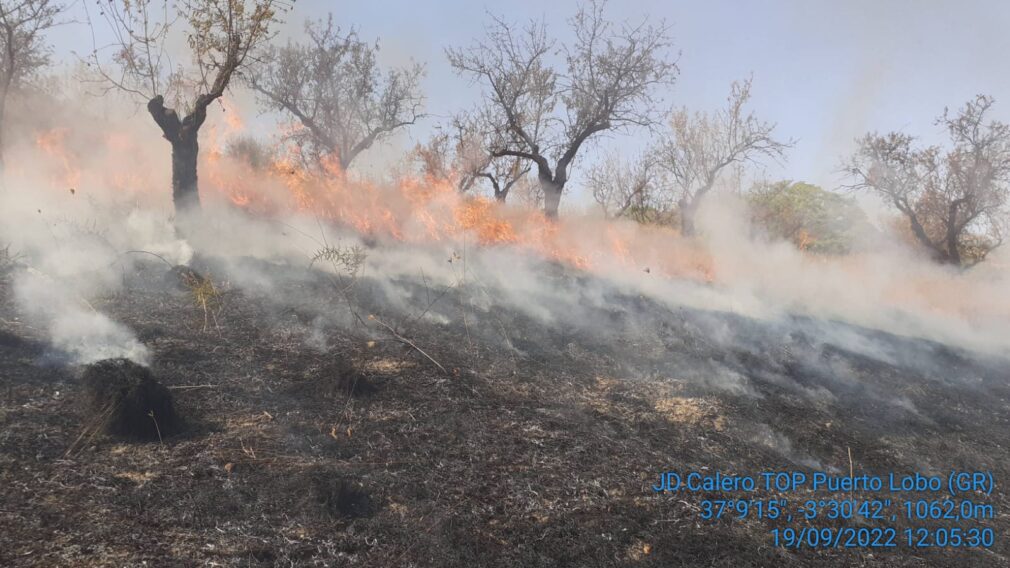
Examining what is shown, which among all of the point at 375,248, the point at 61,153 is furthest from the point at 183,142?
the point at 61,153

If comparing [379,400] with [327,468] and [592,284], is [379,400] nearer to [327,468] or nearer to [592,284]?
[327,468]

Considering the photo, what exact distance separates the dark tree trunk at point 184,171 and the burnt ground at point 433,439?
2.30 m

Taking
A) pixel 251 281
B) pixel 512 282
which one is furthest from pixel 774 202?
pixel 251 281

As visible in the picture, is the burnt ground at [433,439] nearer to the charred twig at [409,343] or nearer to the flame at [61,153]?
the charred twig at [409,343]

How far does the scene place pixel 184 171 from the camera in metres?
11.4

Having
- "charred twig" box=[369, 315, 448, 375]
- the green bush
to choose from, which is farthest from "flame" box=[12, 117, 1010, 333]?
the green bush

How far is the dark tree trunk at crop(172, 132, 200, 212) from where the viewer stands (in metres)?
11.4

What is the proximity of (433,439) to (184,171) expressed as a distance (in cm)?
946

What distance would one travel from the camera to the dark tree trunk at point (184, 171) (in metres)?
11.4

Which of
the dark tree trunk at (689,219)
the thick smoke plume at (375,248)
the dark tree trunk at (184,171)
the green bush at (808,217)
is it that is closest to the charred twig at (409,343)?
the thick smoke plume at (375,248)

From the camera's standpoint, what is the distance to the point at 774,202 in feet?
122

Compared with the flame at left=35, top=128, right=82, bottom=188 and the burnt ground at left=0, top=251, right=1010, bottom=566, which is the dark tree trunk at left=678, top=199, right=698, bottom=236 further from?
the flame at left=35, top=128, right=82, bottom=188

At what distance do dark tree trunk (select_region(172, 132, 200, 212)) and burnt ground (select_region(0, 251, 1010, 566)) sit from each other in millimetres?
2299

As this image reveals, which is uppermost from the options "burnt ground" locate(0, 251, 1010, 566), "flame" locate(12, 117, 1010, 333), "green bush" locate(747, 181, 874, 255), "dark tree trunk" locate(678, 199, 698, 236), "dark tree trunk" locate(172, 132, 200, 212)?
"green bush" locate(747, 181, 874, 255)
